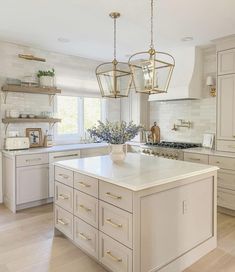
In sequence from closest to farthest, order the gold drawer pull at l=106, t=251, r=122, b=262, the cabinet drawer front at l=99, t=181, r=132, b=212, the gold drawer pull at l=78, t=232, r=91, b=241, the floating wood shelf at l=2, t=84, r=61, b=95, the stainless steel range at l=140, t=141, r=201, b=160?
the cabinet drawer front at l=99, t=181, r=132, b=212 → the gold drawer pull at l=106, t=251, r=122, b=262 → the gold drawer pull at l=78, t=232, r=91, b=241 → the floating wood shelf at l=2, t=84, r=61, b=95 → the stainless steel range at l=140, t=141, r=201, b=160

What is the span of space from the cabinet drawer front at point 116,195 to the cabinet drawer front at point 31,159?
1928mm

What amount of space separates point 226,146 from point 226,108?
59 centimetres

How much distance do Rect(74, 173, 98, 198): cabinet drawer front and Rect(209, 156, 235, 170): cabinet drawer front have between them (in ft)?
7.12

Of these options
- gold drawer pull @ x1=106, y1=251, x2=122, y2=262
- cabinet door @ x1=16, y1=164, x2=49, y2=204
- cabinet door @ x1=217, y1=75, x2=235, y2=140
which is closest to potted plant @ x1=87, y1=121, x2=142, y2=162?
gold drawer pull @ x1=106, y1=251, x2=122, y2=262

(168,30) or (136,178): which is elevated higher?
(168,30)

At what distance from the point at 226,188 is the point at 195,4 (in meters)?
2.50

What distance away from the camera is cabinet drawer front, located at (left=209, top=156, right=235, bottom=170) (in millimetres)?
3536

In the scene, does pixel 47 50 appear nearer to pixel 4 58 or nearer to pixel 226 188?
pixel 4 58

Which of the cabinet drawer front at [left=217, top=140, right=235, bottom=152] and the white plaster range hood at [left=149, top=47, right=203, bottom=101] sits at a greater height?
the white plaster range hood at [left=149, top=47, right=203, bottom=101]

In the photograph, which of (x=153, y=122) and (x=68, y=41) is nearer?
(x=68, y=41)

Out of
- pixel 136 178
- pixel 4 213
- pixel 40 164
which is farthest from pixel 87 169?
pixel 4 213

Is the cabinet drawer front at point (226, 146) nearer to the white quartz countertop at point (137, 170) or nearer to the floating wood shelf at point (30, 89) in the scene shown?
the white quartz countertop at point (137, 170)

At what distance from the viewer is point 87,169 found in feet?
8.13

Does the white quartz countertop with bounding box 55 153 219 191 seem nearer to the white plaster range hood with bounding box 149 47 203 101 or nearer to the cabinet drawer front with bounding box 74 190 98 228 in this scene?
the cabinet drawer front with bounding box 74 190 98 228
